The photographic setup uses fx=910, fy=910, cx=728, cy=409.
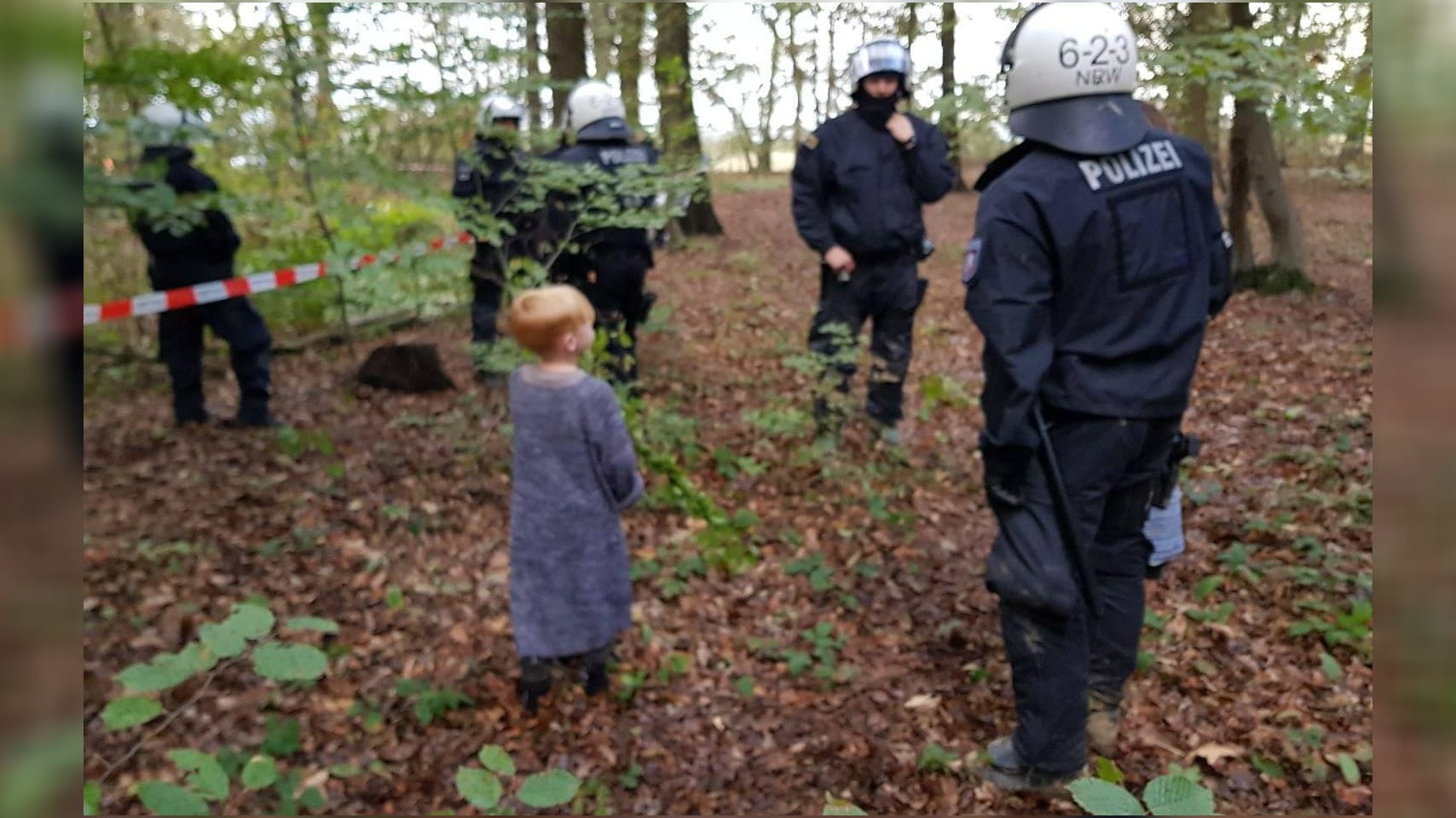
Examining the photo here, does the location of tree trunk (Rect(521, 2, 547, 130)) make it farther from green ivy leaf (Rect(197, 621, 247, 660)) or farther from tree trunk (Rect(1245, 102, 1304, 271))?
tree trunk (Rect(1245, 102, 1304, 271))

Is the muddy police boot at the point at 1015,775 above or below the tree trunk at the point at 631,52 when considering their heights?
below

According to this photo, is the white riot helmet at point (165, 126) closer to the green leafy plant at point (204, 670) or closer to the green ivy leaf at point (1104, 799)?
the green leafy plant at point (204, 670)

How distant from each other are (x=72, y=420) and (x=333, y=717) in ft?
11.2

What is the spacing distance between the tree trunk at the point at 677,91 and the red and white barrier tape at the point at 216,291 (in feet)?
5.03

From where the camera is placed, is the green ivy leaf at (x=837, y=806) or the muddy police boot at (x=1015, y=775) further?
the muddy police boot at (x=1015, y=775)

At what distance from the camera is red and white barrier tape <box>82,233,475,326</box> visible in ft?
18.5

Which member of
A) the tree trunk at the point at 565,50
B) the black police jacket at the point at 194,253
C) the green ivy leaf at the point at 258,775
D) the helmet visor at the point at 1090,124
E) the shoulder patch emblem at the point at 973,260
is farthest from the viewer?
the tree trunk at the point at 565,50

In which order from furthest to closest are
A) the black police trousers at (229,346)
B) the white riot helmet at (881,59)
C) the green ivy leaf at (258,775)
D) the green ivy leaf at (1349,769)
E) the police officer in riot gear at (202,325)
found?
the black police trousers at (229,346), the police officer in riot gear at (202,325), the white riot helmet at (881,59), the green ivy leaf at (1349,769), the green ivy leaf at (258,775)

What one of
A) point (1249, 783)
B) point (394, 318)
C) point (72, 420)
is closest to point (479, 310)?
point (394, 318)

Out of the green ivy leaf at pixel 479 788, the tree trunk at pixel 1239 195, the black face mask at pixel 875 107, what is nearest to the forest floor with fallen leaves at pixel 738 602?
the green ivy leaf at pixel 479 788

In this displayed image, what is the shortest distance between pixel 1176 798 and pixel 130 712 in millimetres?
2148

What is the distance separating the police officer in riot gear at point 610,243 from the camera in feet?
19.0

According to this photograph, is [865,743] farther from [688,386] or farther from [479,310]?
[479,310]

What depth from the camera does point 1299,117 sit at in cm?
478
